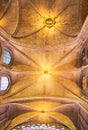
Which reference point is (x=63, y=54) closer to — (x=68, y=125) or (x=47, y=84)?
(x=47, y=84)

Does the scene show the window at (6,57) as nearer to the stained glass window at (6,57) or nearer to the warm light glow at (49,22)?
the stained glass window at (6,57)

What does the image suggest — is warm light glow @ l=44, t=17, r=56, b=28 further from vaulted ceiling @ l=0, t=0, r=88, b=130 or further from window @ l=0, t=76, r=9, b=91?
window @ l=0, t=76, r=9, b=91

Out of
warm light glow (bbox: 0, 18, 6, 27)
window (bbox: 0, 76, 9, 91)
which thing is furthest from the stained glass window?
warm light glow (bbox: 0, 18, 6, 27)

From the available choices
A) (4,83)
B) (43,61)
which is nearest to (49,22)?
(43,61)

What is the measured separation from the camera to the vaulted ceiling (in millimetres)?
20609

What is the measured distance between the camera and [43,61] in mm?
22250

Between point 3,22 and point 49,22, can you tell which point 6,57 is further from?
point 49,22

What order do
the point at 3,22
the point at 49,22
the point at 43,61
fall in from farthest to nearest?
the point at 3,22, the point at 49,22, the point at 43,61

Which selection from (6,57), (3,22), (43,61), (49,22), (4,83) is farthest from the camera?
(3,22)

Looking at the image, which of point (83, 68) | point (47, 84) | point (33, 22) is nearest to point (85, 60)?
point (83, 68)

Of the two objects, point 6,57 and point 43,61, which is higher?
point 6,57

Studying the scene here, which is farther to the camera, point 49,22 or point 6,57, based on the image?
point 49,22

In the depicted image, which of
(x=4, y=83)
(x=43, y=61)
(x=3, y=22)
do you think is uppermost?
(x=3, y=22)

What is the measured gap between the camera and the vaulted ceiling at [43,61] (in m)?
20.6
